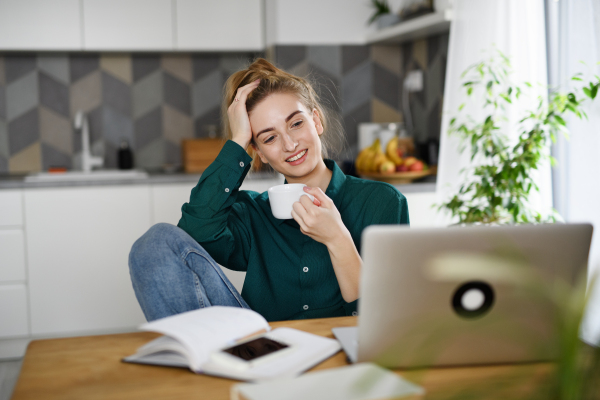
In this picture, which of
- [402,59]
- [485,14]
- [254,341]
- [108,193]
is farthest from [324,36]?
[254,341]

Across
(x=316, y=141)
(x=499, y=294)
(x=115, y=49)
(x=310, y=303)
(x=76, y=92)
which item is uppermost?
(x=115, y=49)

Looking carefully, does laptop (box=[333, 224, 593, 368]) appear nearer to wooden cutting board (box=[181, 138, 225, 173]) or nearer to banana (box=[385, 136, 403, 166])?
banana (box=[385, 136, 403, 166])

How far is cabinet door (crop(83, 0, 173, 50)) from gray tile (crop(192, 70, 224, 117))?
1.39ft

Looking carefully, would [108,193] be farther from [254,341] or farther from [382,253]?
[382,253]

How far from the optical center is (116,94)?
341 cm

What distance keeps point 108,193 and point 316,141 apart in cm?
165

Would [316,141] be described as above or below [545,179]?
above

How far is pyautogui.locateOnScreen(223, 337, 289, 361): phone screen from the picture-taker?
750mm

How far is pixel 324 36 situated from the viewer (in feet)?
10.3

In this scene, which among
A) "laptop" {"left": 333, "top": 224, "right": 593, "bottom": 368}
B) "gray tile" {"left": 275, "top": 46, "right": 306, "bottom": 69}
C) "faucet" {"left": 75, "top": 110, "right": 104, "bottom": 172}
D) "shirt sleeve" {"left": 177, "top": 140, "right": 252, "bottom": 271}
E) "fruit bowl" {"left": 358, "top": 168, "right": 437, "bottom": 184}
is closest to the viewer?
"laptop" {"left": 333, "top": 224, "right": 593, "bottom": 368}

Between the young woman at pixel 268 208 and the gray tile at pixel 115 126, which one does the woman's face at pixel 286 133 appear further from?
the gray tile at pixel 115 126

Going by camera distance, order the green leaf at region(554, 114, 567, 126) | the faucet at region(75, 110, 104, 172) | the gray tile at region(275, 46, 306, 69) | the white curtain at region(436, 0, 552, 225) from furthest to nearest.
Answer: the faucet at region(75, 110, 104, 172), the gray tile at region(275, 46, 306, 69), the white curtain at region(436, 0, 552, 225), the green leaf at region(554, 114, 567, 126)

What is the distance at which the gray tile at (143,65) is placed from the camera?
3408mm

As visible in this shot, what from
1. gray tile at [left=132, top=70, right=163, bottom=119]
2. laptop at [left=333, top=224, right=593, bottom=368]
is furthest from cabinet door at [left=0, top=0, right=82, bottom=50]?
laptop at [left=333, top=224, right=593, bottom=368]
